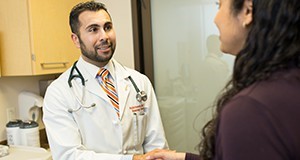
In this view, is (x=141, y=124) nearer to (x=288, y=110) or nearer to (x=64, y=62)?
(x=64, y=62)

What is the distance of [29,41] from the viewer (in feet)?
6.21

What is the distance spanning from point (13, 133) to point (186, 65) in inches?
50.0

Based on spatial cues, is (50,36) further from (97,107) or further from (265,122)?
(265,122)

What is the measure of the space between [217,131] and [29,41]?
1.57 meters

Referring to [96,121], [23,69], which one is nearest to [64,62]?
[23,69]

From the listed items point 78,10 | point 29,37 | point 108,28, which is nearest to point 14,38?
point 29,37

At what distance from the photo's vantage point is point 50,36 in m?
2.02

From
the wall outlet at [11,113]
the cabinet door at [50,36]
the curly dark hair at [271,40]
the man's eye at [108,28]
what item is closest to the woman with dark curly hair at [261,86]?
the curly dark hair at [271,40]

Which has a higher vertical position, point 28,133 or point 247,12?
point 247,12

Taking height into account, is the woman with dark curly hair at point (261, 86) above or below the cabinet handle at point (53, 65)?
above

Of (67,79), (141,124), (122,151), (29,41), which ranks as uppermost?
(29,41)

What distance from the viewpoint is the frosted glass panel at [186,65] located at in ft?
6.78

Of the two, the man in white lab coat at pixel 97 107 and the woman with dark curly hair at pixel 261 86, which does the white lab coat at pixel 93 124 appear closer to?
the man in white lab coat at pixel 97 107

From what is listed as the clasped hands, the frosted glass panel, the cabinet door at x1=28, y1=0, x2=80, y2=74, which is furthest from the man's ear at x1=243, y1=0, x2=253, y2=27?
the cabinet door at x1=28, y1=0, x2=80, y2=74
